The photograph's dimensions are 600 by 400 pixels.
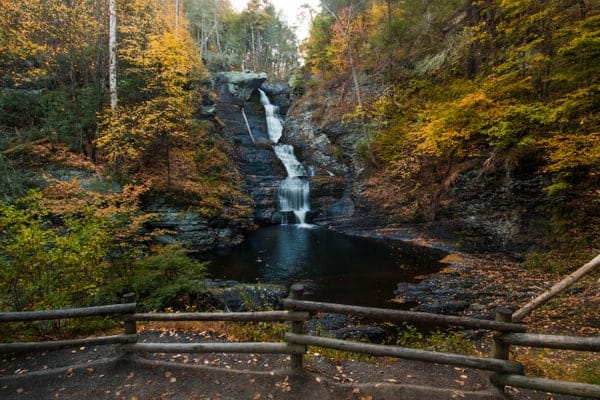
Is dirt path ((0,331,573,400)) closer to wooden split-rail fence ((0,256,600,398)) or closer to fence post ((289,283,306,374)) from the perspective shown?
fence post ((289,283,306,374))

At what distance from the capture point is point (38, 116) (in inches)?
581

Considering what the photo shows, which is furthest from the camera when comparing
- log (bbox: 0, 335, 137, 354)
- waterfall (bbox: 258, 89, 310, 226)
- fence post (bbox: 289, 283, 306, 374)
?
waterfall (bbox: 258, 89, 310, 226)

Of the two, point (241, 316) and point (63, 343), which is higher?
point (241, 316)

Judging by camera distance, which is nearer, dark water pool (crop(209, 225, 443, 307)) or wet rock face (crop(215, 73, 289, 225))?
dark water pool (crop(209, 225, 443, 307))

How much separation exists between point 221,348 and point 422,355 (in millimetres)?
2759

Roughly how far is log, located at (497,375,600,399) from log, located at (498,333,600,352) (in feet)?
1.22

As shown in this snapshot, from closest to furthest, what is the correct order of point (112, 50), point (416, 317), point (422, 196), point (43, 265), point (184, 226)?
1. point (416, 317)
2. point (43, 265)
3. point (112, 50)
4. point (184, 226)
5. point (422, 196)

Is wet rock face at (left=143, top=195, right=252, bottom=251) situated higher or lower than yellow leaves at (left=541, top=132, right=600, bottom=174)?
lower

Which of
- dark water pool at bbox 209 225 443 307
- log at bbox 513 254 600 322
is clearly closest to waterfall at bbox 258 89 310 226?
dark water pool at bbox 209 225 443 307

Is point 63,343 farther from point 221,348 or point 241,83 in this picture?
point 241,83

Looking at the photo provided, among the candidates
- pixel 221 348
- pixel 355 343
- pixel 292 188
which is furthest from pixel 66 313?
pixel 292 188

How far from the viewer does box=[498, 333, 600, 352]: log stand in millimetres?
3269

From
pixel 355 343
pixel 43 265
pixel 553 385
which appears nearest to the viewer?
pixel 553 385

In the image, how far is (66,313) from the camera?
A: 454cm
